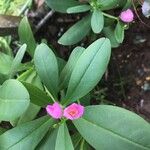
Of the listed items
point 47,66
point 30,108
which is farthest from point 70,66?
point 30,108

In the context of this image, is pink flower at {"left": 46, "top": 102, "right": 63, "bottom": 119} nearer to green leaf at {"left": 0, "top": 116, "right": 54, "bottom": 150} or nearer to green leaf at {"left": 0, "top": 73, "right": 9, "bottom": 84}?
green leaf at {"left": 0, "top": 116, "right": 54, "bottom": 150}

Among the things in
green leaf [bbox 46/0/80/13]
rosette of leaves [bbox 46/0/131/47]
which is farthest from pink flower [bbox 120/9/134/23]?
green leaf [bbox 46/0/80/13]

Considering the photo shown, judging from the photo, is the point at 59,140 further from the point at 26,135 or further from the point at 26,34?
Result: the point at 26,34

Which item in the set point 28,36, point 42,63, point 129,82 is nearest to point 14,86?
point 42,63

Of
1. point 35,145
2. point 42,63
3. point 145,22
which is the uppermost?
point 42,63

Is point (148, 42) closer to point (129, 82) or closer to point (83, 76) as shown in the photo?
point (129, 82)

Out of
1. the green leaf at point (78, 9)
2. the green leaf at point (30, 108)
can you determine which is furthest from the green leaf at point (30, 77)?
the green leaf at point (78, 9)

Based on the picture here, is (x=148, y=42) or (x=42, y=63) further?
(x=148, y=42)
